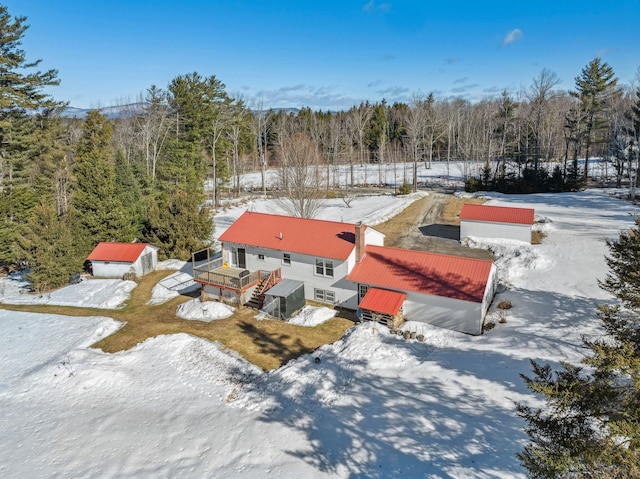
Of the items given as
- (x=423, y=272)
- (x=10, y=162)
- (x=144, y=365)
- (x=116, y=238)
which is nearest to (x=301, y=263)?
(x=423, y=272)

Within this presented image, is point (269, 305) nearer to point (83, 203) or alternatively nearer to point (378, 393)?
point (378, 393)

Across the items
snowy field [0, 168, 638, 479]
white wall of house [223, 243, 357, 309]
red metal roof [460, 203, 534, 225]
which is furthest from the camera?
red metal roof [460, 203, 534, 225]

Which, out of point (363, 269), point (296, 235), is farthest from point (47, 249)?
point (363, 269)

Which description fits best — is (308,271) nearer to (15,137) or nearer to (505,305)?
(505,305)

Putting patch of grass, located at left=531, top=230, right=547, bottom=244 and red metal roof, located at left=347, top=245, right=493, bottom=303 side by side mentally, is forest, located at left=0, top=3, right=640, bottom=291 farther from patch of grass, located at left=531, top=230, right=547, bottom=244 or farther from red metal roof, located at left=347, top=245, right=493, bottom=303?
patch of grass, located at left=531, top=230, right=547, bottom=244

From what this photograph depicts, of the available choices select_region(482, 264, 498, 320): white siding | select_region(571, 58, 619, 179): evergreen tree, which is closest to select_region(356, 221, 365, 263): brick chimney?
select_region(482, 264, 498, 320): white siding

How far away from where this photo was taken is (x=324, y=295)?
27984 millimetres

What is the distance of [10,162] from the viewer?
39.6m

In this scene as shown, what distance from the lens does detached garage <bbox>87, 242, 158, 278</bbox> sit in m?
34.0

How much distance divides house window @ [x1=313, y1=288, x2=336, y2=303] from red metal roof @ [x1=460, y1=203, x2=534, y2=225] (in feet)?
54.5

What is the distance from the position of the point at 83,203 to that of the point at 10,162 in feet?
31.6

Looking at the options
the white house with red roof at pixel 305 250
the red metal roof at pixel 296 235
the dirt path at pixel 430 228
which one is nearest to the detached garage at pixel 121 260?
the white house with red roof at pixel 305 250

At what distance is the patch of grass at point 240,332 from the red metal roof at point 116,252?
21.6 feet

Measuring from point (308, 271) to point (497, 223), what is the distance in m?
18.8
